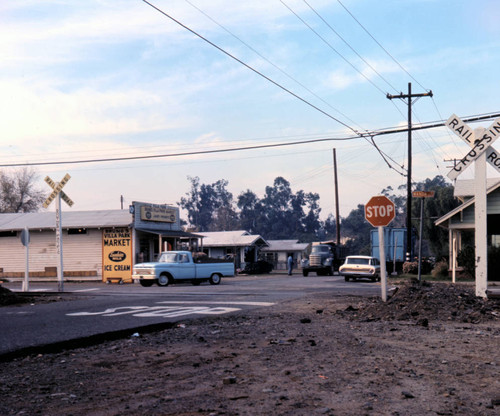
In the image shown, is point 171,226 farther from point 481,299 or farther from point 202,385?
point 202,385

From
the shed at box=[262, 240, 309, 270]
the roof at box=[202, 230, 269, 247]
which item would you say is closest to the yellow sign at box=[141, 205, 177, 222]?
the roof at box=[202, 230, 269, 247]

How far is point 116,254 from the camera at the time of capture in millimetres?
39219

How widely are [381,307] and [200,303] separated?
5.95 meters

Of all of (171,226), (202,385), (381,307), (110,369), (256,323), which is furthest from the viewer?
(171,226)

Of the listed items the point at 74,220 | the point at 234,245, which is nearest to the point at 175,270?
the point at 74,220

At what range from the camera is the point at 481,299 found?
46.0 ft

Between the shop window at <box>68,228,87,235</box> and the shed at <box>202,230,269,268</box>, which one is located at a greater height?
the shop window at <box>68,228,87,235</box>

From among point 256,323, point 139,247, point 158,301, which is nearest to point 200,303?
point 158,301

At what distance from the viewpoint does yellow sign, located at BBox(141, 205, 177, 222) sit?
39812mm

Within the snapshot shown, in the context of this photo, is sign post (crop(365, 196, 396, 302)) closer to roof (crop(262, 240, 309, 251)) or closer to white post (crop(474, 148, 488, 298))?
white post (crop(474, 148, 488, 298))

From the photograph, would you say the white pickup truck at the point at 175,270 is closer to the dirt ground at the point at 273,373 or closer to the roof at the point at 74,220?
the roof at the point at 74,220

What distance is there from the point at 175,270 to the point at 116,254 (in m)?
10.8

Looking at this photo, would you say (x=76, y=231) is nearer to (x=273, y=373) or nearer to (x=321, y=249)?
(x=321, y=249)

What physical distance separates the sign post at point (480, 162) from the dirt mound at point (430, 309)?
2.66ft
